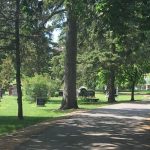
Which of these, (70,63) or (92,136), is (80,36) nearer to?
(70,63)

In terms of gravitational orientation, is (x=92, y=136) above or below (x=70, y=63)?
below

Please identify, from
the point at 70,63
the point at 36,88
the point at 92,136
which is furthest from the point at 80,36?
the point at 92,136

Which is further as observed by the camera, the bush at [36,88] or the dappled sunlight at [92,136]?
the bush at [36,88]

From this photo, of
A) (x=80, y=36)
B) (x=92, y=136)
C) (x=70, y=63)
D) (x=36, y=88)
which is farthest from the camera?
(x=36, y=88)

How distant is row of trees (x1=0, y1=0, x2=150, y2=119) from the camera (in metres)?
18.2

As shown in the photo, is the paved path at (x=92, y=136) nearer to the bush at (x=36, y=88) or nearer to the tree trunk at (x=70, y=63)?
the tree trunk at (x=70, y=63)

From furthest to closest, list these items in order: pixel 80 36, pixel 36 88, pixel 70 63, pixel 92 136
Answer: pixel 36 88 → pixel 80 36 → pixel 70 63 → pixel 92 136

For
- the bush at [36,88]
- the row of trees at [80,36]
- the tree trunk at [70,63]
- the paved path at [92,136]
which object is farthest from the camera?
the bush at [36,88]

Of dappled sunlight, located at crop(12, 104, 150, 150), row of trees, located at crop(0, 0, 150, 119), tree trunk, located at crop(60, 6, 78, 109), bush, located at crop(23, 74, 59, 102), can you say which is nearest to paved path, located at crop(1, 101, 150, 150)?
dappled sunlight, located at crop(12, 104, 150, 150)

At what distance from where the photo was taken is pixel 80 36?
42812 millimetres

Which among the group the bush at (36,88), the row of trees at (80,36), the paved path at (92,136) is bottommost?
the paved path at (92,136)

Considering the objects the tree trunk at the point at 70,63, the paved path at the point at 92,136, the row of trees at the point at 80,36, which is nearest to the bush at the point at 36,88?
the row of trees at the point at 80,36

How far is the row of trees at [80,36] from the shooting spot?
18.2 meters

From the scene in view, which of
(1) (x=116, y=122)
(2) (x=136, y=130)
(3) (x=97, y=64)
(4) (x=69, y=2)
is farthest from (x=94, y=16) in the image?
(3) (x=97, y=64)
